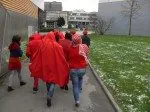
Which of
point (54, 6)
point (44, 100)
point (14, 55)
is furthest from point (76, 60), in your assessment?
point (54, 6)

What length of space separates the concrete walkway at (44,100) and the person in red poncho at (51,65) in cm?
48

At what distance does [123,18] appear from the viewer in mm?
72312

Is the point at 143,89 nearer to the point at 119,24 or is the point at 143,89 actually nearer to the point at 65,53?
the point at 65,53

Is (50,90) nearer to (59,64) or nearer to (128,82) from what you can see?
(59,64)

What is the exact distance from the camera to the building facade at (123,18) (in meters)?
68.4

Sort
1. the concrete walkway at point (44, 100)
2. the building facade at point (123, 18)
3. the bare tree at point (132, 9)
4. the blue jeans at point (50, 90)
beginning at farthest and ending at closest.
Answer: the building facade at point (123, 18), the bare tree at point (132, 9), the blue jeans at point (50, 90), the concrete walkway at point (44, 100)

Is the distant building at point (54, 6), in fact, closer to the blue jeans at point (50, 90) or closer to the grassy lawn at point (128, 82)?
the grassy lawn at point (128, 82)

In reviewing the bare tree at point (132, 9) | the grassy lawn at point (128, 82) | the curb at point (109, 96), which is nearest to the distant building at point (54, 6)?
the bare tree at point (132, 9)

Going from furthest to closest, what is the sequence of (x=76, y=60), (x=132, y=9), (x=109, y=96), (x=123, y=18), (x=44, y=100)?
1. (x=123, y=18)
2. (x=132, y=9)
3. (x=109, y=96)
4. (x=44, y=100)
5. (x=76, y=60)

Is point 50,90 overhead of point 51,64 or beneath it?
beneath

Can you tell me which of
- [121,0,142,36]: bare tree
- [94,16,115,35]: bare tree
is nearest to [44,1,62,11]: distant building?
[94,16,115,35]: bare tree

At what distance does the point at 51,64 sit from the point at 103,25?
6327 cm

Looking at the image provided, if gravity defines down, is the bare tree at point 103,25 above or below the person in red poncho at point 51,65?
below

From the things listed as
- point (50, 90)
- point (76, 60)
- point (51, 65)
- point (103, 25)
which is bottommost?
point (103, 25)
